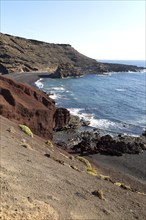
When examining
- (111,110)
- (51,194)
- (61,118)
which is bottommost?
(111,110)

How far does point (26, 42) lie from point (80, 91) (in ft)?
290

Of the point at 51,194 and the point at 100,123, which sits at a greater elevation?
the point at 51,194

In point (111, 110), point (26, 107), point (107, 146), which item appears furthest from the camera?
point (111, 110)

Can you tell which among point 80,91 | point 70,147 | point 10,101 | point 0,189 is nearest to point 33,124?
point 10,101

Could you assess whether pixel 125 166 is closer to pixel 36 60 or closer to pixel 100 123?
pixel 100 123

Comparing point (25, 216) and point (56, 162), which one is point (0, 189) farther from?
point (56, 162)

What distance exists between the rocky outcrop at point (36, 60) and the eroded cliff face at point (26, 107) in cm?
9382

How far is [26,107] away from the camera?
116 feet

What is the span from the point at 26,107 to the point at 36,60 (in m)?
129

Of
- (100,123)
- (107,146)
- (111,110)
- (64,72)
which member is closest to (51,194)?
(107,146)

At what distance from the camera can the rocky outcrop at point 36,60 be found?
140m

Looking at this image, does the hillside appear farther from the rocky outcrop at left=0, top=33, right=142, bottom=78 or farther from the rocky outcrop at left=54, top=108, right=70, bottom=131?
the rocky outcrop at left=0, top=33, right=142, bottom=78

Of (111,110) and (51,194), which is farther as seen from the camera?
(111,110)

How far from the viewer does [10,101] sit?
3444 centimetres
